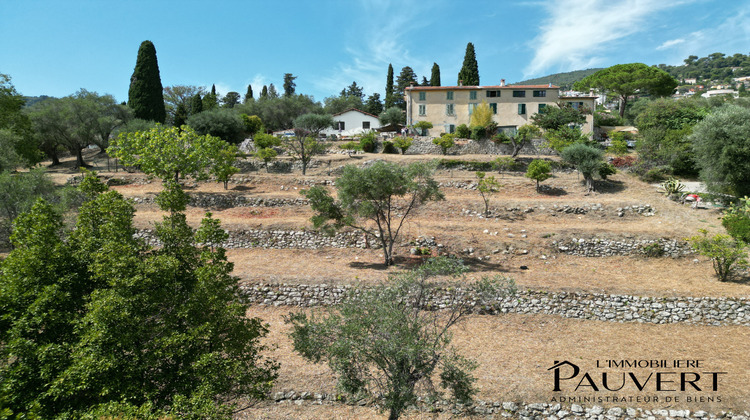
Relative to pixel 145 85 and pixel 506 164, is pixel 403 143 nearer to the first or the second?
pixel 506 164

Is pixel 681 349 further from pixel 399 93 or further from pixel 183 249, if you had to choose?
pixel 399 93

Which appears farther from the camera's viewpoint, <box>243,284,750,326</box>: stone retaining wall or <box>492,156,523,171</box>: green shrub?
<box>492,156,523,171</box>: green shrub

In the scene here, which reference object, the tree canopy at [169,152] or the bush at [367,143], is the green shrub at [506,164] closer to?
the bush at [367,143]

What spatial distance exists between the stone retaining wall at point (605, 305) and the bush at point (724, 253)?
94.7 inches

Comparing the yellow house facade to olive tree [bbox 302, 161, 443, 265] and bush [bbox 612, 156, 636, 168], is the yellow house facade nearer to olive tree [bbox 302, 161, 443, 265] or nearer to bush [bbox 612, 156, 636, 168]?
bush [bbox 612, 156, 636, 168]

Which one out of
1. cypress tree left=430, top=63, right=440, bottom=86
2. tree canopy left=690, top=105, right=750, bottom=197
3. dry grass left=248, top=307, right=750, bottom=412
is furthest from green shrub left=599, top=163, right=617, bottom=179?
cypress tree left=430, top=63, right=440, bottom=86

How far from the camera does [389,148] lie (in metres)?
41.3

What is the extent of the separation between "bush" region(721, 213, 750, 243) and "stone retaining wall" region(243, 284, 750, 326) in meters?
6.42

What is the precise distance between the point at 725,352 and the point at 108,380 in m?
18.2

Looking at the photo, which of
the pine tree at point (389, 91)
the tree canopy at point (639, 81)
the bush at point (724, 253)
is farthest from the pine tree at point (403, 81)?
the bush at point (724, 253)

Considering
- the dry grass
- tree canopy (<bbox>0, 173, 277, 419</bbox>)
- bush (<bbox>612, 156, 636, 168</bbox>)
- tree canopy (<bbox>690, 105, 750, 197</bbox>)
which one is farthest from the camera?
bush (<bbox>612, 156, 636, 168</bbox>)

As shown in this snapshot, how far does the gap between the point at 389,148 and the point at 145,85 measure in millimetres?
32199

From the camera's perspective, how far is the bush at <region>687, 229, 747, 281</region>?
16.9 m

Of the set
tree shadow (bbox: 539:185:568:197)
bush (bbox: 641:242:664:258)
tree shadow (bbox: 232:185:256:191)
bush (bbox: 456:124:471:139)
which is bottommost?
bush (bbox: 641:242:664:258)
